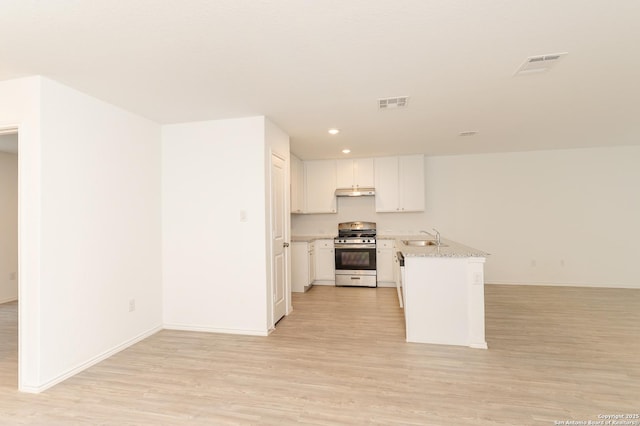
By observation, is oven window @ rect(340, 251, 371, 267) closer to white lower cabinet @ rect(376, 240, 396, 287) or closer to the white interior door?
white lower cabinet @ rect(376, 240, 396, 287)

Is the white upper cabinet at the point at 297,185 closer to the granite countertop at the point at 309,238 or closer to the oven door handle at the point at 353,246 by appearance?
the granite countertop at the point at 309,238

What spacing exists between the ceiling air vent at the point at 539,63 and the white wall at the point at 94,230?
3695 millimetres

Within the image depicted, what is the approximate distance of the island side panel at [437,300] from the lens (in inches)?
123

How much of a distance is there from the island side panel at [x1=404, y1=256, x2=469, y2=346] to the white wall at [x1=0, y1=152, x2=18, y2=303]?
640 centimetres

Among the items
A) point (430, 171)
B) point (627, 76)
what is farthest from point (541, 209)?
point (627, 76)

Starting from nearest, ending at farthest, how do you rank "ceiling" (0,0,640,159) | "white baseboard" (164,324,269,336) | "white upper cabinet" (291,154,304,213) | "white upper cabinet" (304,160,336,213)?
"ceiling" (0,0,640,159) < "white baseboard" (164,324,269,336) < "white upper cabinet" (291,154,304,213) < "white upper cabinet" (304,160,336,213)

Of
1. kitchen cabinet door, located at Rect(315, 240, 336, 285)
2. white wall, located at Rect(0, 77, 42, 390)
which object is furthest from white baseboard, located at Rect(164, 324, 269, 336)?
kitchen cabinet door, located at Rect(315, 240, 336, 285)

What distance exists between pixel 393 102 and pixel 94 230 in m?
3.11

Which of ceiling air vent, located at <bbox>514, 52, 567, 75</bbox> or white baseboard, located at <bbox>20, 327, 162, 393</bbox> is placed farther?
white baseboard, located at <bbox>20, 327, 162, 393</bbox>

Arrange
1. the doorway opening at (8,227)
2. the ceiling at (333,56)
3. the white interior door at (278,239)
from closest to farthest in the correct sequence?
the ceiling at (333,56), the white interior door at (278,239), the doorway opening at (8,227)

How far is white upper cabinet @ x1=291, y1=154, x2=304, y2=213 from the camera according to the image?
5593 millimetres

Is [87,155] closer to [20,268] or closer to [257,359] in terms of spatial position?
[20,268]

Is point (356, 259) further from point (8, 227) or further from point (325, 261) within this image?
point (8, 227)

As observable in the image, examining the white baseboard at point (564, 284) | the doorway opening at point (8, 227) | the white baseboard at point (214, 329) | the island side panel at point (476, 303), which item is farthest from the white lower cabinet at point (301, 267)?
the doorway opening at point (8, 227)
